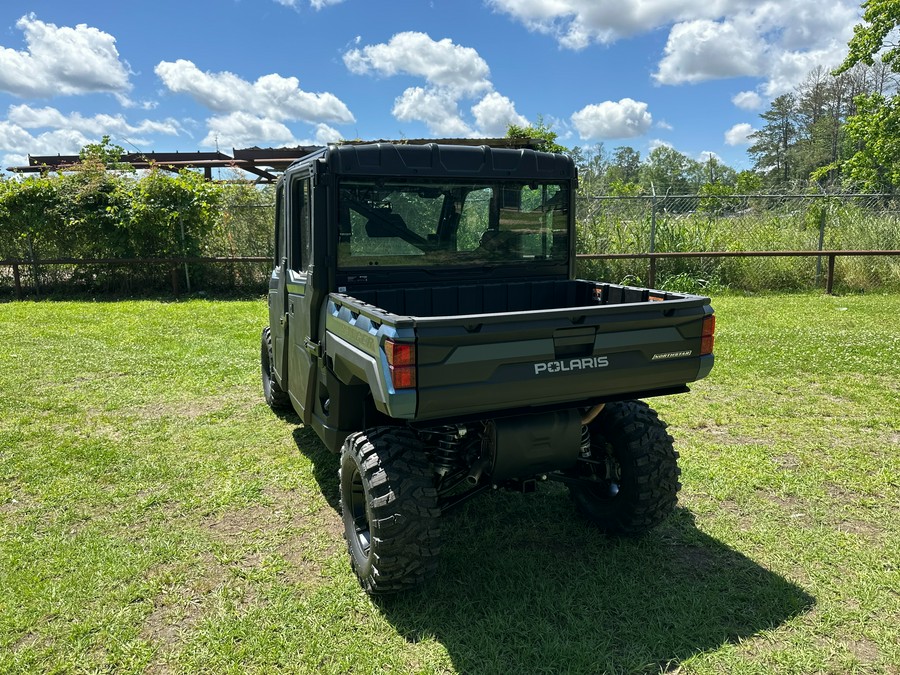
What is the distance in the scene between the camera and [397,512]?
8.86 feet

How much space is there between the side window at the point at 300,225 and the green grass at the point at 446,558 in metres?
1.42

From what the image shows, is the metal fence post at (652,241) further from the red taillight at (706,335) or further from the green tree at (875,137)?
the red taillight at (706,335)

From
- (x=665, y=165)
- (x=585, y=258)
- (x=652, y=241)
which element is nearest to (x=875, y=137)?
(x=652, y=241)

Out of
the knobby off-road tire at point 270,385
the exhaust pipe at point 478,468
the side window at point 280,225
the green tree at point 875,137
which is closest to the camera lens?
the exhaust pipe at point 478,468

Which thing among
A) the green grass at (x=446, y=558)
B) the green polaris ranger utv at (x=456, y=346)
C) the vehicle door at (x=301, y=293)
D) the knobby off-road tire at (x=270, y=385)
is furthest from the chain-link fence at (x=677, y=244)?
the vehicle door at (x=301, y=293)

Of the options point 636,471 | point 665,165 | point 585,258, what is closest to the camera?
point 636,471

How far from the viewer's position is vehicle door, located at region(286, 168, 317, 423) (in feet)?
11.6

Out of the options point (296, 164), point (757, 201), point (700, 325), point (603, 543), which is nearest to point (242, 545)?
point (603, 543)

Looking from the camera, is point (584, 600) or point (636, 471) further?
point (636, 471)

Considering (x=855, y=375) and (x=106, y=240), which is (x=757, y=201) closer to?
(x=855, y=375)

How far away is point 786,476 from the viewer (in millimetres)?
4059

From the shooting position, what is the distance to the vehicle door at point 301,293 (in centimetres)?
353

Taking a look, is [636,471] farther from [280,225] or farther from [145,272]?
[145,272]

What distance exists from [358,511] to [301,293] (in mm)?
1291
